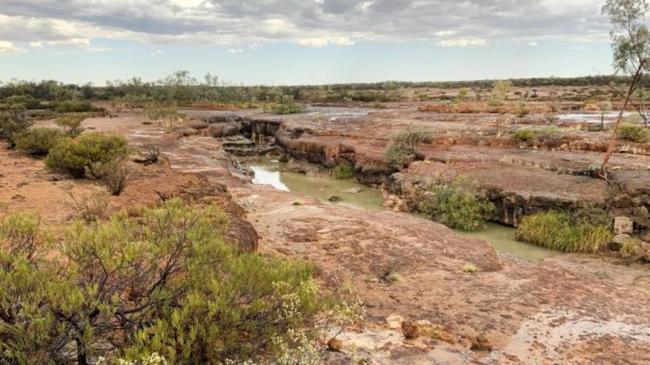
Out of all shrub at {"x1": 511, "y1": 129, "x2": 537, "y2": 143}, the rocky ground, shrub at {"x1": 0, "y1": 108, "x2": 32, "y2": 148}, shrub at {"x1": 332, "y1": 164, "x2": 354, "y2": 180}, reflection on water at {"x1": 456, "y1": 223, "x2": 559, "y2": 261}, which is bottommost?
reflection on water at {"x1": 456, "y1": 223, "x2": 559, "y2": 261}

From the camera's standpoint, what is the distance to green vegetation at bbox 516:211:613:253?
16.6 metres

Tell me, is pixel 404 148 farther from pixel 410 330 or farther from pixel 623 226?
pixel 410 330

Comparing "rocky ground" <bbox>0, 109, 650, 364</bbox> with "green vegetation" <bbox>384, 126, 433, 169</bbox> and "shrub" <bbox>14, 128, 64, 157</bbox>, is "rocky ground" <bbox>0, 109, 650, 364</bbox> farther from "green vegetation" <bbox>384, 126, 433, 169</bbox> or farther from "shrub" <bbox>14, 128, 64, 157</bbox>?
"green vegetation" <bbox>384, 126, 433, 169</bbox>

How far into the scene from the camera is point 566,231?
17.2 meters

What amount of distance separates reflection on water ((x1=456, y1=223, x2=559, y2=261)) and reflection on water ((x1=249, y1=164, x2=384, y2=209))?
5496 mm

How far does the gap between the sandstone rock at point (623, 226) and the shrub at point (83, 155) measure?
16544 mm

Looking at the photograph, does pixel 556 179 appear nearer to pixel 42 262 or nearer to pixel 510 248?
pixel 510 248

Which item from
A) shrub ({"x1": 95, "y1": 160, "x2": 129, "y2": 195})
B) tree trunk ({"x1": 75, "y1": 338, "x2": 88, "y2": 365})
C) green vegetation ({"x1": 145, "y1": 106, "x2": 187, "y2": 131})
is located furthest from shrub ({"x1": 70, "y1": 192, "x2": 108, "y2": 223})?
green vegetation ({"x1": 145, "y1": 106, "x2": 187, "y2": 131})

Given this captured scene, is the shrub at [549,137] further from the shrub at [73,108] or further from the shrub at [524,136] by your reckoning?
the shrub at [73,108]

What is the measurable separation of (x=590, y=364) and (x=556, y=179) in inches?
610

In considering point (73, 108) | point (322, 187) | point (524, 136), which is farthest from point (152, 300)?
point (73, 108)

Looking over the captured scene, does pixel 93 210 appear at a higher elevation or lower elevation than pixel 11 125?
lower

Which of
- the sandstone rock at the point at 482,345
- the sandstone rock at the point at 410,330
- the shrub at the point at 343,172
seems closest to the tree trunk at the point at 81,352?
the sandstone rock at the point at 410,330

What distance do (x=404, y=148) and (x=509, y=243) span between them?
1211 centimetres
